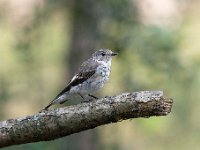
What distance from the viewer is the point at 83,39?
45.0ft

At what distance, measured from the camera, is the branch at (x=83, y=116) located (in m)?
6.89

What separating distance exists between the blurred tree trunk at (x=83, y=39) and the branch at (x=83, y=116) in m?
5.75

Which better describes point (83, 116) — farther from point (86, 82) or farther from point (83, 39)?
point (83, 39)

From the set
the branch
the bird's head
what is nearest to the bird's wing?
the bird's head

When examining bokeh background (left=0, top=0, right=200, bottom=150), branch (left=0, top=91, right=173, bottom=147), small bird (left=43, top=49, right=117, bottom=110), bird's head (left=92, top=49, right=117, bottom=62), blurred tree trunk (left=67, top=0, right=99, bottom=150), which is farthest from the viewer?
blurred tree trunk (left=67, top=0, right=99, bottom=150)

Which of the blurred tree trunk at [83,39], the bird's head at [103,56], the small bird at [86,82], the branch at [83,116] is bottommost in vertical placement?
the branch at [83,116]

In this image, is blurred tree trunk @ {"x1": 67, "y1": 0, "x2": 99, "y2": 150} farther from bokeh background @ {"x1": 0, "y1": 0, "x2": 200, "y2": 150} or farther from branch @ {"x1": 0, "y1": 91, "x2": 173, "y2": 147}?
branch @ {"x1": 0, "y1": 91, "x2": 173, "y2": 147}

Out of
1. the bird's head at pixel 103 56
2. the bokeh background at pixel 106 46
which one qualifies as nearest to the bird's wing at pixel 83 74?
the bird's head at pixel 103 56

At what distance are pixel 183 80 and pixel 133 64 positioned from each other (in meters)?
1.07

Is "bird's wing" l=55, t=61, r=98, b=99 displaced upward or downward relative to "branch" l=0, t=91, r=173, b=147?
upward

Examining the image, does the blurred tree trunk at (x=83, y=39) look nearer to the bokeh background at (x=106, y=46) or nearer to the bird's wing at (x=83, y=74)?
the bokeh background at (x=106, y=46)

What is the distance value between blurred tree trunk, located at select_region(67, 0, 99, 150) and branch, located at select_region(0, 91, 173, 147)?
575 cm

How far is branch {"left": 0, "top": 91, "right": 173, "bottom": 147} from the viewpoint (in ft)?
22.6

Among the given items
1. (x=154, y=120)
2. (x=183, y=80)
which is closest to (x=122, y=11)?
(x=183, y=80)
